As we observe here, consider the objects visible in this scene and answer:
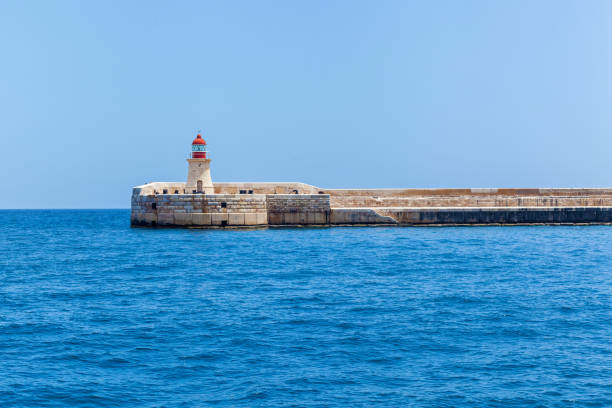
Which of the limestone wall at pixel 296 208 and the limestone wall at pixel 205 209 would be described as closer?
the limestone wall at pixel 205 209

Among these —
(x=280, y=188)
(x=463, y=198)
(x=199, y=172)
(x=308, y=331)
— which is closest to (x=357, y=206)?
(x=280, y=188)

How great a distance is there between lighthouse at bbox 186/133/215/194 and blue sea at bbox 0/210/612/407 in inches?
516

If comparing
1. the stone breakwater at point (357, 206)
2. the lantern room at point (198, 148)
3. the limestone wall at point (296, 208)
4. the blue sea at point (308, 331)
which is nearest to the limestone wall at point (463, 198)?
the stone breakwater at point (357, 206)

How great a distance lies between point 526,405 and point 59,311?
9322 millimetres

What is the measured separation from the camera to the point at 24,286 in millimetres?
16922

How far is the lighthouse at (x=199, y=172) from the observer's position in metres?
35.0

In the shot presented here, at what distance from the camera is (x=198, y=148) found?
35.3 m

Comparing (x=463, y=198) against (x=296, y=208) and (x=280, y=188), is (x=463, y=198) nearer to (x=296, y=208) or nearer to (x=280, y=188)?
(x=296, y=208)

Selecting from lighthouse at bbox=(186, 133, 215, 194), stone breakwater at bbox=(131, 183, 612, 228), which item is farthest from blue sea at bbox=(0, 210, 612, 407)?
lighthouse at bbox=(186, 133, 215, 194)

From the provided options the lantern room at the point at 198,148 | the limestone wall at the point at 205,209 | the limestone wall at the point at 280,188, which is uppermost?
the lantern room at the point at 198,148

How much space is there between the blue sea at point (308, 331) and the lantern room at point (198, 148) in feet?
45.1

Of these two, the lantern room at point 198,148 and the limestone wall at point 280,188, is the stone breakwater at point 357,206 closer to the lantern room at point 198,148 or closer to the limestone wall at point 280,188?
the limestone wall at point 280,188

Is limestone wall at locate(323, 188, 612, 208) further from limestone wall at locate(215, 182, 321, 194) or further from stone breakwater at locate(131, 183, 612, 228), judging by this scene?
limestone wall at locate(215, 182, 321, 194)

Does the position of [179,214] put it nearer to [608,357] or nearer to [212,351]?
[212,351]
